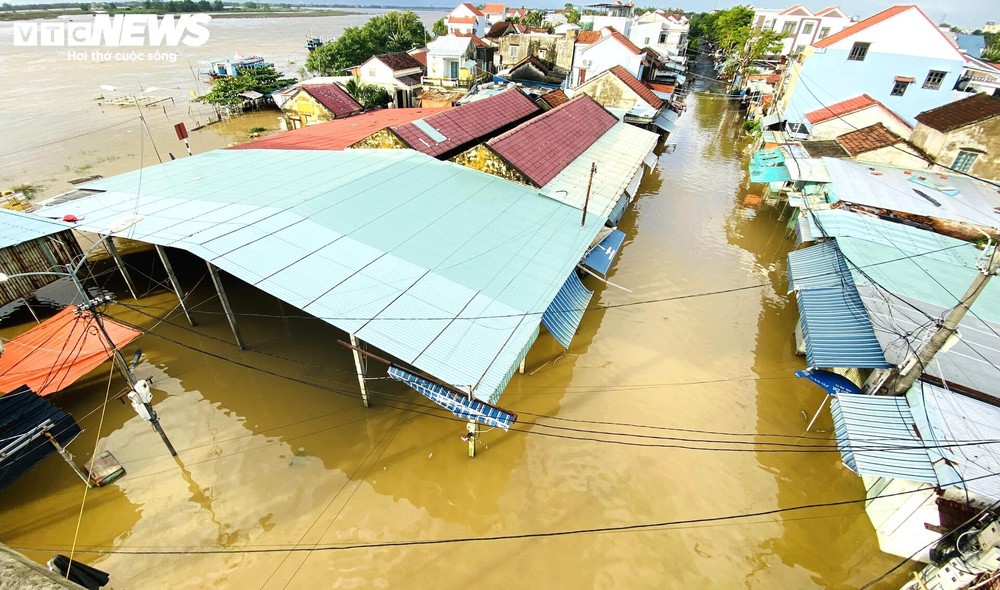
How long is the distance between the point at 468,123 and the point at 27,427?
21114 millimetres

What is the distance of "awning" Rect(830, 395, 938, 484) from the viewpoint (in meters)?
9.47

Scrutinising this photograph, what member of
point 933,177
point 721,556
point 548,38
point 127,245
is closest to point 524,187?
point 721,556

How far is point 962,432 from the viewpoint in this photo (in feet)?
32.6

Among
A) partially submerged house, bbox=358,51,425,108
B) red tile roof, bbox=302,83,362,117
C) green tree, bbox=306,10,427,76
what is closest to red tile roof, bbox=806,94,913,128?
partially submerged house, bbox=358,51,425,108

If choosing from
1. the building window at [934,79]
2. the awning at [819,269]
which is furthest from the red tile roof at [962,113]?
the awning at [819,269]

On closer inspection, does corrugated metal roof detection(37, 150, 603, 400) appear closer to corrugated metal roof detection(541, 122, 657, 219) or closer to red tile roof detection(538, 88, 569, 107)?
corrugated metal roof detection(541, 122, 657, 219)

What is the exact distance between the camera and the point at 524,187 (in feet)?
63.0

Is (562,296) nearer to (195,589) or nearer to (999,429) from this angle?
(999,429)

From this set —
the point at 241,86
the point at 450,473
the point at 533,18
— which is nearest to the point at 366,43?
the point at 241,86

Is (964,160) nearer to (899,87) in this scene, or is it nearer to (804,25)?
(899,87)

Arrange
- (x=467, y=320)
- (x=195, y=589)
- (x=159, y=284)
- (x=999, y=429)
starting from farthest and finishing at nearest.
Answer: (x=159, y=284)
(x=467, y=320)
(x=999, y=429)
(x=195, y=589)

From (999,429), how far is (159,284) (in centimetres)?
2828

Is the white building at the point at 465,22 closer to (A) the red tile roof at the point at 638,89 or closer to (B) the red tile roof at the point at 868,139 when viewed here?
(A) the red tile roof at the point at 638,89

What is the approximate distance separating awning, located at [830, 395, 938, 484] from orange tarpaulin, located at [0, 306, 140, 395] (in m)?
20.0
